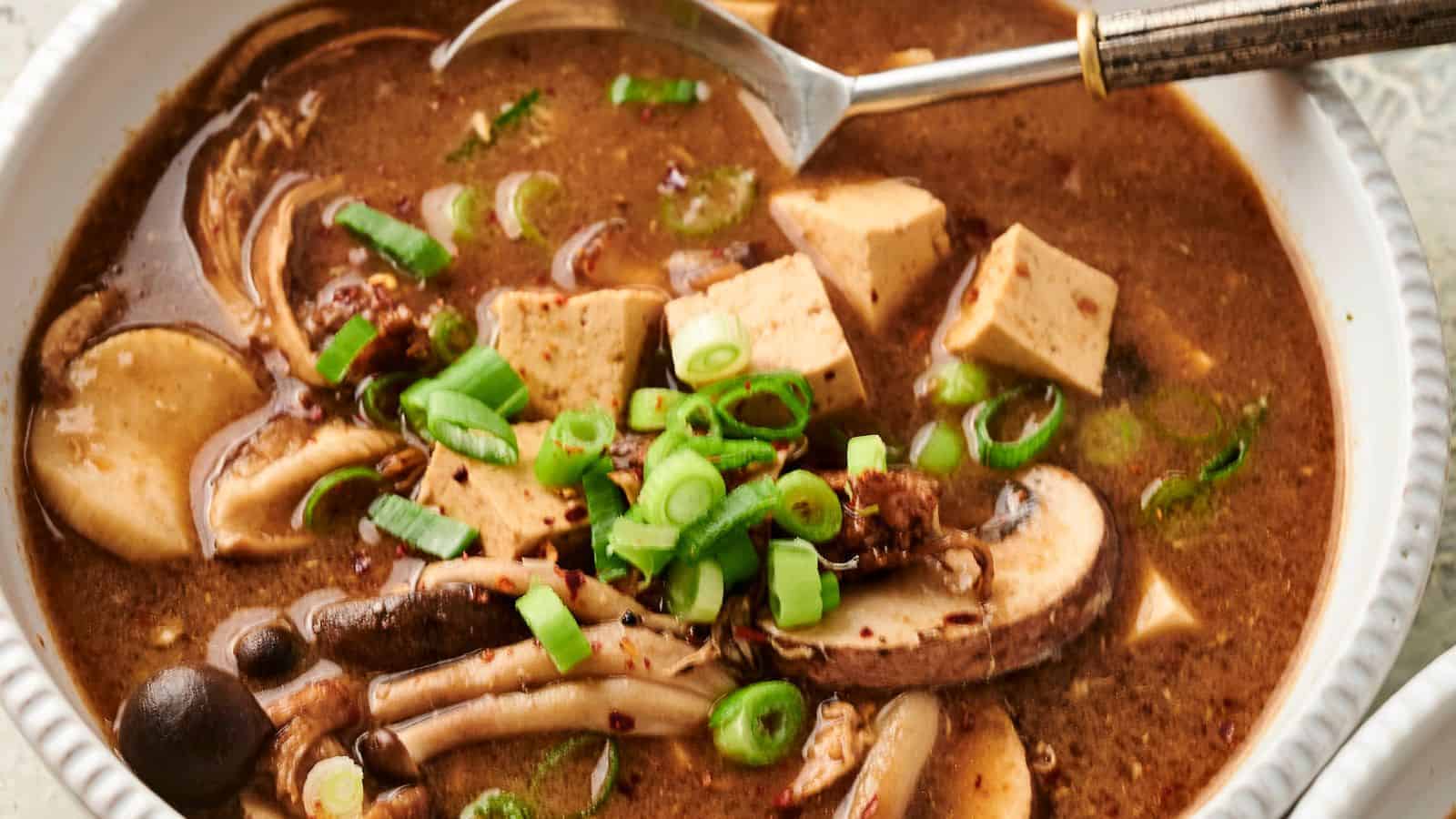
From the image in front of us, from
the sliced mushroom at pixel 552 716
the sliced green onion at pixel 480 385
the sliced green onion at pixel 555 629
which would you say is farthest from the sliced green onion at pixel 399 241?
the sliced mushroom at pixel 552 716

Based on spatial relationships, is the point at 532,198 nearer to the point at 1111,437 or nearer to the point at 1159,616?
the point at 1111,437

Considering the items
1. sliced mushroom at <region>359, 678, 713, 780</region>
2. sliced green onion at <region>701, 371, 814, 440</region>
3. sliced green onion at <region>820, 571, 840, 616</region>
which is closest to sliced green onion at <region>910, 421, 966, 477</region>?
sliced green onion at <region>701, 371, 814, 440</region>

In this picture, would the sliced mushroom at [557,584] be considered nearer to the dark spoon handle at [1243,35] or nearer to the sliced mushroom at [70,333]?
the sliced mushroom at [70,333]

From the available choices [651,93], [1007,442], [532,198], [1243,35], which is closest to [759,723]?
[1007,442]

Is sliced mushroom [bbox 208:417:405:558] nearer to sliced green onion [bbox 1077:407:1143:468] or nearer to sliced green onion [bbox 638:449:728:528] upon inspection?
sliced green onion [bbox 638:449:728:528]

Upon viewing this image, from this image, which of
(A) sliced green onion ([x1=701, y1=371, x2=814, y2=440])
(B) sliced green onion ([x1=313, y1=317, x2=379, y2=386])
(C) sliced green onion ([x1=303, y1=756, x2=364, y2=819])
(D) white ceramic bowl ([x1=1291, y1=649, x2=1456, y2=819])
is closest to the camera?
(D) white ceramic bowl ([x1=1291, y1=649, x2=1456, y2=819])

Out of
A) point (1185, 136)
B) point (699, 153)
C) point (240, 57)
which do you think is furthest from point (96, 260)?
point (1185, 136)
